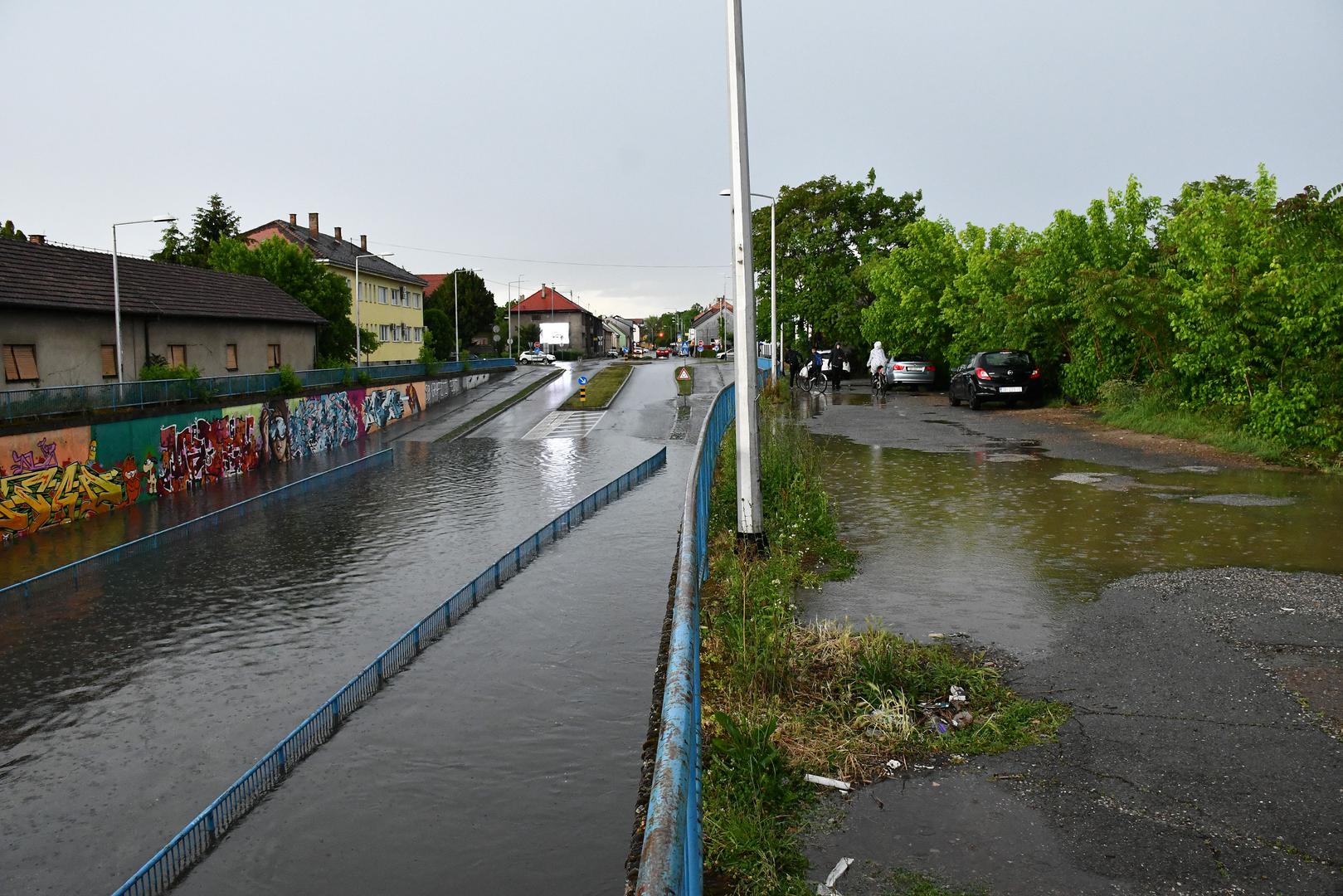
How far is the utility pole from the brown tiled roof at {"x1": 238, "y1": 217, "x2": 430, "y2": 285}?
55122 mm

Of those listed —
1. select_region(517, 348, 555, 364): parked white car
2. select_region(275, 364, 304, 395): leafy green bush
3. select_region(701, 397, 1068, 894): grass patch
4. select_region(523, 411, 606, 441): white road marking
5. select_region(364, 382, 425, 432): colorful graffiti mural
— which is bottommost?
select_region(701, 397, 1068, 894): grass patch

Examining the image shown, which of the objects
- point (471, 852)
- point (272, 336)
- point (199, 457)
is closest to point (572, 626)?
point (471, 852)

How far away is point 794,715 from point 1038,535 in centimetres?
658

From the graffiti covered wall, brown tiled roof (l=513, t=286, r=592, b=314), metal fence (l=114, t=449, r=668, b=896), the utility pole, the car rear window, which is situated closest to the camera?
metal fence (l=114, t=449, r=668, b=896)

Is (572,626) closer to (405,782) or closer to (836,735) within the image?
(405,782)

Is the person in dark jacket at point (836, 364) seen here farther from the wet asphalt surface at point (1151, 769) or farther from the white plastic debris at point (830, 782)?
the white plastic debris at point (830, 782)

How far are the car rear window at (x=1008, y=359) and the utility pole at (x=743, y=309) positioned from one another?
803 inches

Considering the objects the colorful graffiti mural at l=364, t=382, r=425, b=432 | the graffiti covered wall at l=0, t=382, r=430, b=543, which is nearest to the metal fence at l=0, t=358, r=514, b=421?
the graffiti covered wall at l=0, t=382, r=430, b=543

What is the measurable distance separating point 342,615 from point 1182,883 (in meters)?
9.68

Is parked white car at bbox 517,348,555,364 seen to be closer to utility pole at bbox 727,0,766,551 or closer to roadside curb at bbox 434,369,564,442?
roadside curb at bbox 434,369,564,442

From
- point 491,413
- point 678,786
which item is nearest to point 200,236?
point 491,413

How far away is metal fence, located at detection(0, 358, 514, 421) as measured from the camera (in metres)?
19.5

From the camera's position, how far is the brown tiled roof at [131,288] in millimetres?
25938

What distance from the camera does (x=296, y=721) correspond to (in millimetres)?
8336
